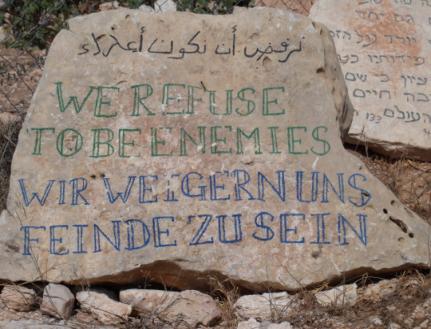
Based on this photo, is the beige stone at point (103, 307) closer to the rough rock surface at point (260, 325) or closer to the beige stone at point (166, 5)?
the rough rock surface at point (260, 325)

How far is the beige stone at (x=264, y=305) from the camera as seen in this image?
137 inches

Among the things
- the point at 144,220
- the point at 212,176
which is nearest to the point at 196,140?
the point at 212,176

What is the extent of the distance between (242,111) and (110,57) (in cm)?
65

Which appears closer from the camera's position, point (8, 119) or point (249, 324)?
point (249, 324)

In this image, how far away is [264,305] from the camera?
11.5ft

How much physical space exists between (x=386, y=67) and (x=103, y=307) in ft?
7.19

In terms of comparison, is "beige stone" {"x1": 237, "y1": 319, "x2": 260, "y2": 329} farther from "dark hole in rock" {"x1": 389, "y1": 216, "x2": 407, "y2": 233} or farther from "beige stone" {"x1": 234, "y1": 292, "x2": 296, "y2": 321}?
"dark hole in rock" {"x1": 389, "y1": 216, "x2": 407, "y2": 233}

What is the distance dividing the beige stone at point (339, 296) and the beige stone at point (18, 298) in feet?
3.76

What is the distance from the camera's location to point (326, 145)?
12.2ft

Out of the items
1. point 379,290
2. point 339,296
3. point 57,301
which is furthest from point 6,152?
point 379,290

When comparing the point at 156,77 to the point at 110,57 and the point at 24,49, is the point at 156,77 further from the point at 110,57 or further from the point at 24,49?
the point at 24,49

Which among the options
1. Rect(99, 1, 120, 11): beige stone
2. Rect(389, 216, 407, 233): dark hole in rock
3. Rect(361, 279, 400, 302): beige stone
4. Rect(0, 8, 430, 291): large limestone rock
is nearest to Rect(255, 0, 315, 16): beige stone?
Rect(99, 1, 120, 11): beige stone

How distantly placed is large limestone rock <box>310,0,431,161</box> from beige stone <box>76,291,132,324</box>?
172 cm

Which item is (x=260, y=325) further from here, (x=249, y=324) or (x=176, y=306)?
(x=176, y=306)
